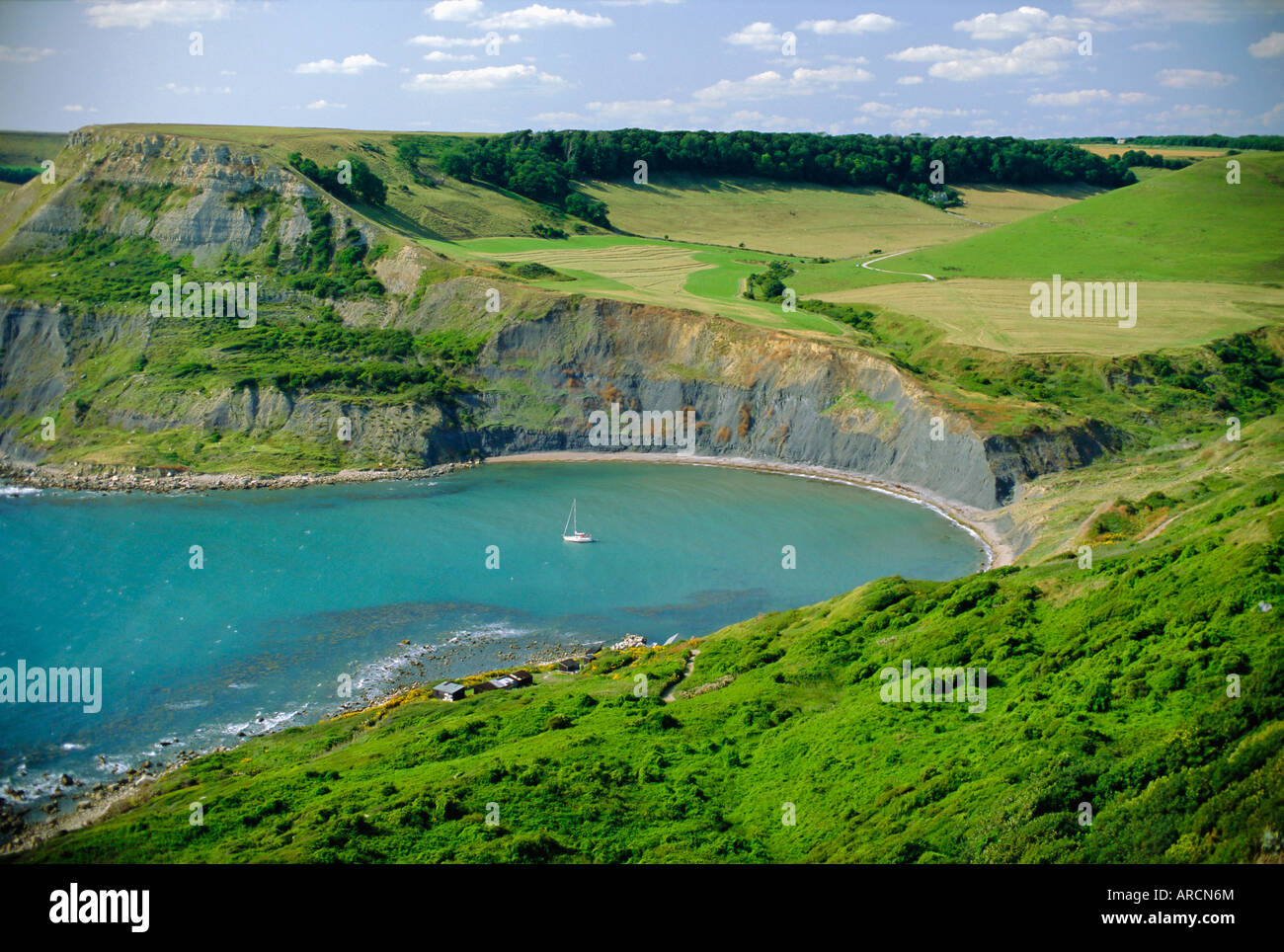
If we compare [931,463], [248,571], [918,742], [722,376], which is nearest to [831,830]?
[918,742]

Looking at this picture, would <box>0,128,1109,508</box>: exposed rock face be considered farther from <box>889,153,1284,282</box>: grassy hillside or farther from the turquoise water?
<box>889,153,1284,282</box>: grassy hillside

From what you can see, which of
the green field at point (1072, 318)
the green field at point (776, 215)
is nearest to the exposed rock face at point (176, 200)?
the green field at point (776, 215)

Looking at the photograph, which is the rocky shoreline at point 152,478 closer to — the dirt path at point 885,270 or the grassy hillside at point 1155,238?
the dirt path at point 885,270

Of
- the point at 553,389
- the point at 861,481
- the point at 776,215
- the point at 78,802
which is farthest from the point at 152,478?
the point at 776,215

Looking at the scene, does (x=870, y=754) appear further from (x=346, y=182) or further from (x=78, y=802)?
Answer: (x=346, y=182)

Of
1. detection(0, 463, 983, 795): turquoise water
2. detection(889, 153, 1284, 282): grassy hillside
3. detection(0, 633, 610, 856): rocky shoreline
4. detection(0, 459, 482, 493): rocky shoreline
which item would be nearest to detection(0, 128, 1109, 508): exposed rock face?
detection(0, 459, 482, 493): rocky shoreline

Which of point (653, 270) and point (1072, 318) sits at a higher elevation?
point (653, 270)
